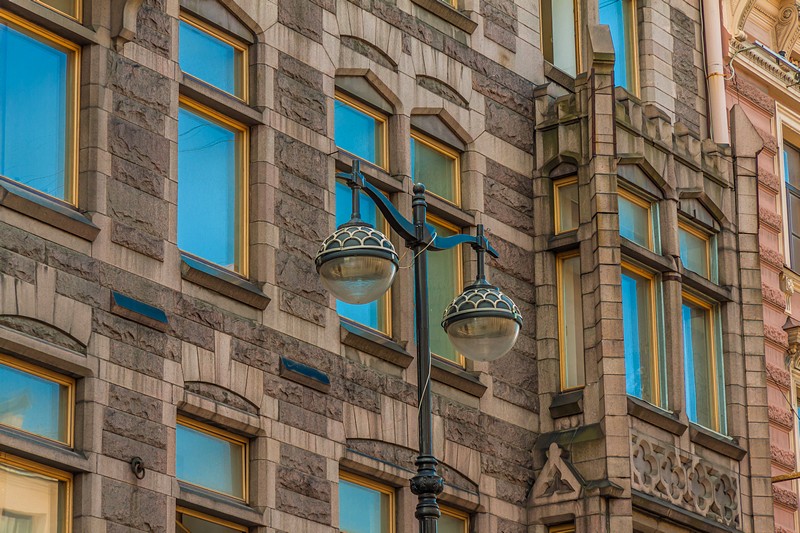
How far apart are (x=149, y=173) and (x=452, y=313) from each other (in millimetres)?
3862

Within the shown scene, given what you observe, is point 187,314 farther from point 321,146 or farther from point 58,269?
point 321,146

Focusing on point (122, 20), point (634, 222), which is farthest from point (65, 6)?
point (634, 222)

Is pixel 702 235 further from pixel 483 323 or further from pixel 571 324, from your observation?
pixel 483 323

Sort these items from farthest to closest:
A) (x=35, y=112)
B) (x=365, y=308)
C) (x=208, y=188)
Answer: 1. (x=365, y=308)
2. (x=208, y=188)
3. (x=35, y=112)

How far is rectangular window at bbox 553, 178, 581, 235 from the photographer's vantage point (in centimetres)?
2730

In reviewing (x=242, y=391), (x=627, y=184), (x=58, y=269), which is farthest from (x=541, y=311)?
(x=58, y=269)

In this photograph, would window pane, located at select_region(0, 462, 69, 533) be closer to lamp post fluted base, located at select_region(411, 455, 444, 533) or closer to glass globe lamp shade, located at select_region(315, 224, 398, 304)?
glass globe lamp shade, located at select_region(315, 224, 398, 304)

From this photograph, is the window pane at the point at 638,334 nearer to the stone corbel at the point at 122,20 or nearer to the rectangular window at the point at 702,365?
the rectangular window at the point at 702,365

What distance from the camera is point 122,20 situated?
70.6ft

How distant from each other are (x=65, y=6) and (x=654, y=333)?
9.57 meters

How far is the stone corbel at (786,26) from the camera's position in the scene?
3412cm

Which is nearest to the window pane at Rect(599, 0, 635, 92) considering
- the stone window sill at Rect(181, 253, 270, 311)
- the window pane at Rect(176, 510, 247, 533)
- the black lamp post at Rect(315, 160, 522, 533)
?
the stone window sill at Rect(181, 253, 270, 311)

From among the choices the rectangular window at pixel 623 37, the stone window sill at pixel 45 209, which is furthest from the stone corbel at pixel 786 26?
the stone window sill at pixel 45 209

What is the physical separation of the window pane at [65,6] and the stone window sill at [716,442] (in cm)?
1007
